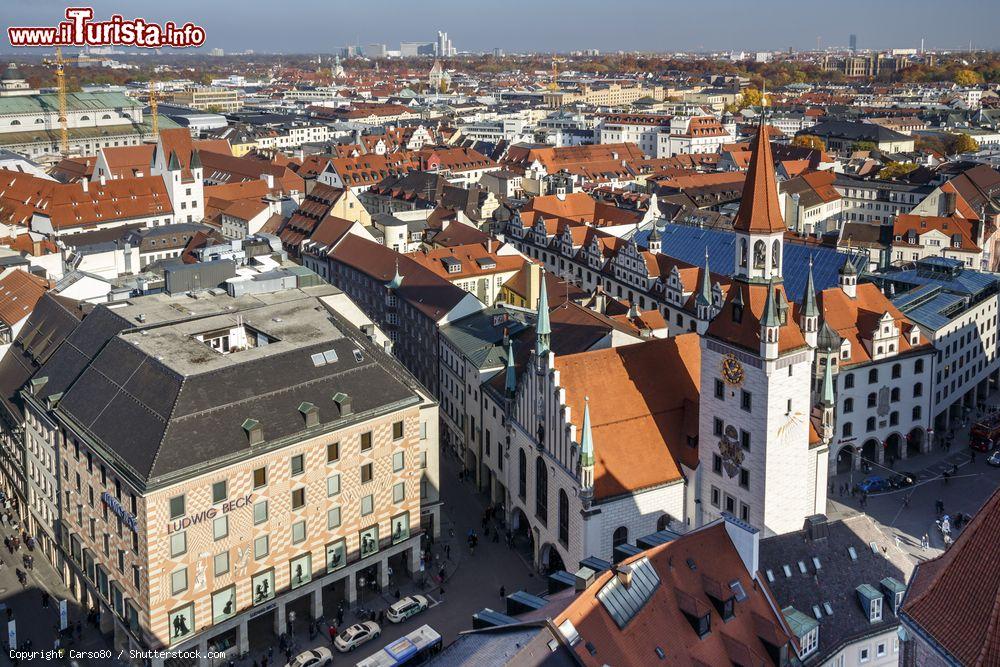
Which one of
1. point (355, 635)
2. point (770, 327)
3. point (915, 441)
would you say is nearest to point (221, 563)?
point (355, 635)

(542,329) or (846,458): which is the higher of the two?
(542,329)

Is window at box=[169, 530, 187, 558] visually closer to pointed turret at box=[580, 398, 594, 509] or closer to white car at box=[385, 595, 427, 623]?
white car at box=[385, 595, 427, 623]

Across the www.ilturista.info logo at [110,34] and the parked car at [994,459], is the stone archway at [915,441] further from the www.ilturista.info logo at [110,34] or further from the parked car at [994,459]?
the www.ilturista.info logo at [110,34]

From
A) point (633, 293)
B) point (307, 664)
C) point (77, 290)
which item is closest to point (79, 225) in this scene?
point (77, 290)

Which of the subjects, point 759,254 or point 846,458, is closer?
point 759,254

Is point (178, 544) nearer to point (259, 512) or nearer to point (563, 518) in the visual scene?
point (259, 512)

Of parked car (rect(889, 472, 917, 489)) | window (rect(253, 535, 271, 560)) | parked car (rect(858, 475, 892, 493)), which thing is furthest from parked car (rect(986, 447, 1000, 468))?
window (rect(253, 535, 271, 560))
